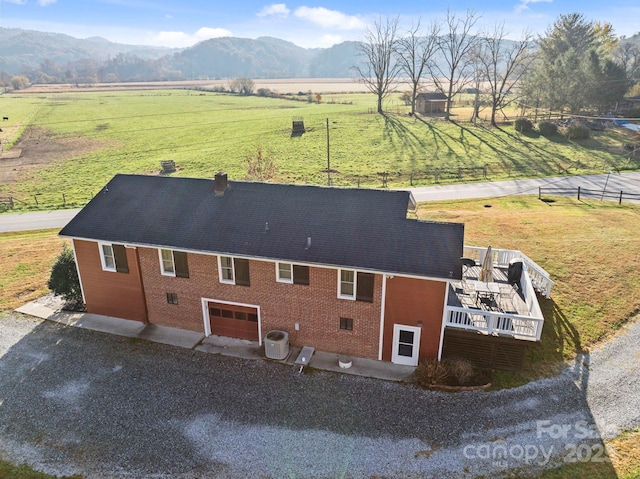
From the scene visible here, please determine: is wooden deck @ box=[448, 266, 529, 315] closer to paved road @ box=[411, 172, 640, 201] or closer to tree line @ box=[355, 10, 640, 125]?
paved road @ box=[411, 172, 640, 201]

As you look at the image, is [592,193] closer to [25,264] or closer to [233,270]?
[233,270]

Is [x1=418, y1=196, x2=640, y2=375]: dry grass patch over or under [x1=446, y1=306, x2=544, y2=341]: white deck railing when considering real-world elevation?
under

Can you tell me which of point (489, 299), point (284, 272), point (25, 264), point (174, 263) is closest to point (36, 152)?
point (25, 264)

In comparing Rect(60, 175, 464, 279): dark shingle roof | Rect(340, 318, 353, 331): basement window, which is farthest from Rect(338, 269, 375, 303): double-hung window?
Rect(340, 318, 353, 331): basement window

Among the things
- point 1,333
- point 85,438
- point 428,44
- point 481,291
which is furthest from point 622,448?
point 428,44

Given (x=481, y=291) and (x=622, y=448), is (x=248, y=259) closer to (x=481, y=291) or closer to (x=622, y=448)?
(x=481, y=291)
